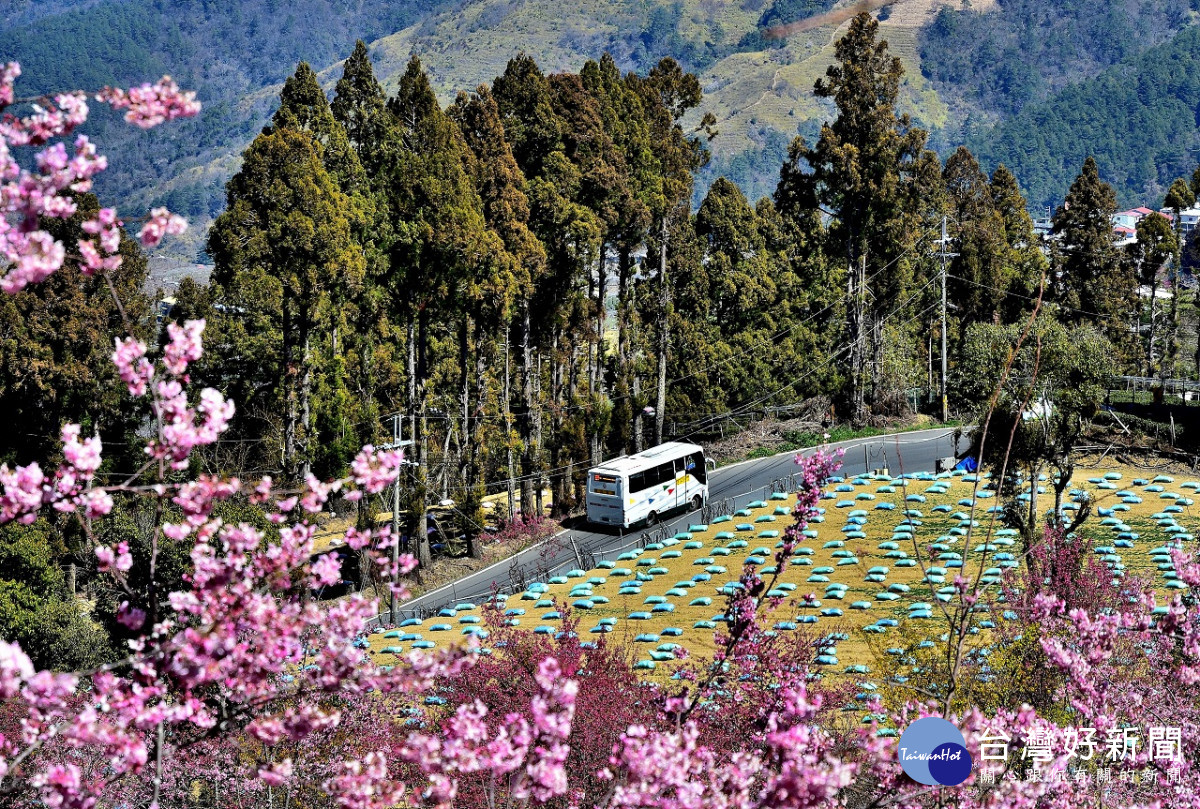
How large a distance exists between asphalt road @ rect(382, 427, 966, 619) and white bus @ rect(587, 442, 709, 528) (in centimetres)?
39

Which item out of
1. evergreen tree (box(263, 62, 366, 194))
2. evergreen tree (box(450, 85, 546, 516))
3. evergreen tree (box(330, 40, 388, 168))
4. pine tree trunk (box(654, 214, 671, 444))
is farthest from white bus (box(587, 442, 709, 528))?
evergreen tree (box(330, 40, 388, 168))

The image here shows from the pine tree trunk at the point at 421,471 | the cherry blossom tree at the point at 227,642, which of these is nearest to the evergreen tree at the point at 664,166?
the pine tree trunk at the point at 421,471

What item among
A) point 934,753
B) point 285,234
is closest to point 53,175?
point 934,753

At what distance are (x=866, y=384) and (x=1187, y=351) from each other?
26368 millimetres

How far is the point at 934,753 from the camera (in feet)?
17.0

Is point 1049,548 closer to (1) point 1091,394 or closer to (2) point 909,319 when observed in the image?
(1) point 1091,394

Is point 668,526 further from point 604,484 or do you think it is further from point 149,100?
point 149,100

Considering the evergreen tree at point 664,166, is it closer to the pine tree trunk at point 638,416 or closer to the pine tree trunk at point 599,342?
the pine tree trunk at point 638,416

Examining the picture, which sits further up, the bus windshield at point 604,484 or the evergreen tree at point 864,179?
the evergreen tree at point 864,179

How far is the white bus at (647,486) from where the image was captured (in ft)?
93.4

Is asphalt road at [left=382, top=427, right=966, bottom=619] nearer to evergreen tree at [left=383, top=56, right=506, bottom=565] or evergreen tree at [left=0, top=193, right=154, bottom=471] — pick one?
evergreen tree at [left=383, top=56, right=506, bottom=565]

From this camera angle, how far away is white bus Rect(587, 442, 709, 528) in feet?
93.4

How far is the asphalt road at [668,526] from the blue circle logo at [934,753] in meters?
15.1

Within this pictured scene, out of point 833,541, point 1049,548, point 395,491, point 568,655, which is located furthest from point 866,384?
point 568,655
